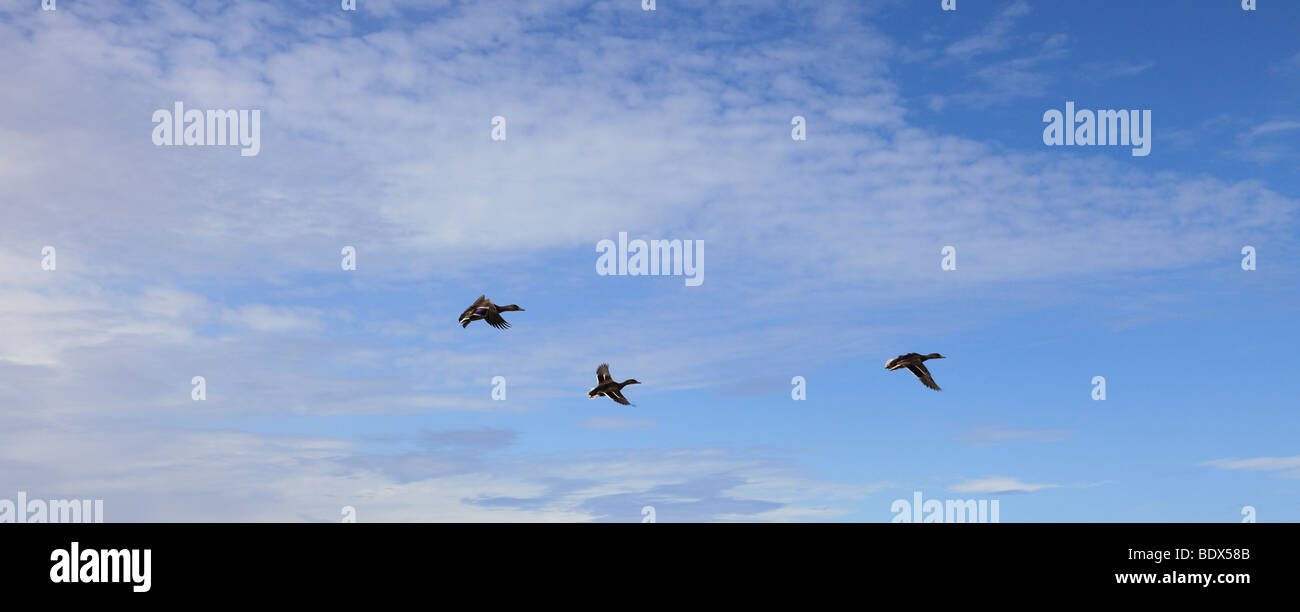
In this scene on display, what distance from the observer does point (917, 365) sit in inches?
1556

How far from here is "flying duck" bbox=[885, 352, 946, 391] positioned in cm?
3922

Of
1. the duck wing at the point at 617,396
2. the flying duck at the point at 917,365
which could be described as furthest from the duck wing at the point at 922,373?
the duck wing at the point at 617,396

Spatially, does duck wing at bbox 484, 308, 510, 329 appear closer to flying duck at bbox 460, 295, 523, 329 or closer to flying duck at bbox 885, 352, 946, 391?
flying duck at bbox 460, 295, 523, 329

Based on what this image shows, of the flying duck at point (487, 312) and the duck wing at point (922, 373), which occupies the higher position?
the flying duck at point (487, 312)

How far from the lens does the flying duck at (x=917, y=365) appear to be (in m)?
39.2

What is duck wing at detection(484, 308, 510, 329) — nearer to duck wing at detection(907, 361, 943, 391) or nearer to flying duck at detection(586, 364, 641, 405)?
flying duck at detection(586, 364, 641, 405)

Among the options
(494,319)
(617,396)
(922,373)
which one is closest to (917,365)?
(922,373)

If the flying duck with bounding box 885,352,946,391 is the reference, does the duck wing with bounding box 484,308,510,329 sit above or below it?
above

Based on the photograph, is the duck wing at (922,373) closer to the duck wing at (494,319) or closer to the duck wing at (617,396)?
the duck wing at (617,396)

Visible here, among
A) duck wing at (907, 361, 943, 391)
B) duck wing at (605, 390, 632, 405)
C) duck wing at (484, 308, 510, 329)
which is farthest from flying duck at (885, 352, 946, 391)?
duck wing at (484, 308, 510, 329)
